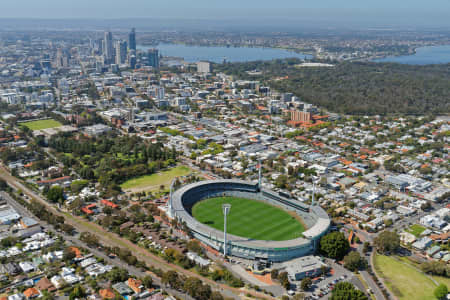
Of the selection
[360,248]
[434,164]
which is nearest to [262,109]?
[434,164]

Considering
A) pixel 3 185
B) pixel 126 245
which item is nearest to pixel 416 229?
pixel 126 245

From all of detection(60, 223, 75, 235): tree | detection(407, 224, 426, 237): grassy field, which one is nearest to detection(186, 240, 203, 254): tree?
detection(60, 223, 75, 235): tree

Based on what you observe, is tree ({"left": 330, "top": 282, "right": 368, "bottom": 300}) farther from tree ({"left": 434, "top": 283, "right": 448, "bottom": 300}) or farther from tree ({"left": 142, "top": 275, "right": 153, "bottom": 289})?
tree ({"left": 142, "top": 275, "right": 153, "bottom": 289})

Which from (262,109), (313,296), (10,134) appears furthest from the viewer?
(262,109)

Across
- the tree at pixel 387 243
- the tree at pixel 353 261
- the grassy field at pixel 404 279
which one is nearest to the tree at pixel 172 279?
the tree at pixel 353 261

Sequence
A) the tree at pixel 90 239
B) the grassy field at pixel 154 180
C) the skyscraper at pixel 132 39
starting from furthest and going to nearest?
the skyscraper at pixel 132 39
the grassy field at pixel 154 180
the tree at pixel 90 239

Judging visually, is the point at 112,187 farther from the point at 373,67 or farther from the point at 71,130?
the point at 373,67

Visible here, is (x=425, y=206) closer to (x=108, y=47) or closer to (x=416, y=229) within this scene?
(x=416, y=229)

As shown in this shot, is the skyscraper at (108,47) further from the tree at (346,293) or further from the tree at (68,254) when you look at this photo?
the tree at (346,293)
